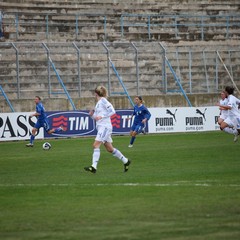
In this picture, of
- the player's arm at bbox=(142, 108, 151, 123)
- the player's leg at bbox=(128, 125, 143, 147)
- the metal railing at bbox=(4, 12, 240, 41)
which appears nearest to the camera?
the player's leg at bbox=(128, 125, 143, 147)

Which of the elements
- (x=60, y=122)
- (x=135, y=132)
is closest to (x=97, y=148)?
(x=135, y=132)

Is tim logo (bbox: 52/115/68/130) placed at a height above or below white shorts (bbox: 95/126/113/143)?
below

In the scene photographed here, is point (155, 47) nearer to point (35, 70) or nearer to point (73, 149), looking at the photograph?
point (35, 70)

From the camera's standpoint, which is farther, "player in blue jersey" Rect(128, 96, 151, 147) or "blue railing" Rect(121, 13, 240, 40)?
"blue railing" Rect(121, 13, 240, 40)

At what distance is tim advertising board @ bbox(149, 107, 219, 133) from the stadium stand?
3210 mm

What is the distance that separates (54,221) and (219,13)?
45355 millimetres

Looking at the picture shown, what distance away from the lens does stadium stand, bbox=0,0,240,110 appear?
45500 millimetres

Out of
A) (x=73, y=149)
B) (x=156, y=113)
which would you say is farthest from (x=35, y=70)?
(x=73, y=149)

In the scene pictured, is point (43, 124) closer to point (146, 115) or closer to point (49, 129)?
point (49, 129)

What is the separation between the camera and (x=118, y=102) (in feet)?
149

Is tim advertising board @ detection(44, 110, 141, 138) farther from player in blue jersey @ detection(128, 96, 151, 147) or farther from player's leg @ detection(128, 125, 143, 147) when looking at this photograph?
player's leg @ detection(128, 125, 143, 147)

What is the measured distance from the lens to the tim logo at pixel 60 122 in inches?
1617

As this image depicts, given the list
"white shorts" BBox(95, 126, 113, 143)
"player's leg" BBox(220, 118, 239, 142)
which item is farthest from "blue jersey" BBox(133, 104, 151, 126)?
"white shorts" BBox(95, 126, 113, 143)

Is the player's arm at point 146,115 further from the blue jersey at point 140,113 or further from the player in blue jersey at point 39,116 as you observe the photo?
the player in blue jersey at point 39,116
